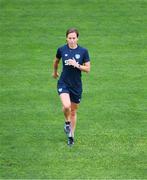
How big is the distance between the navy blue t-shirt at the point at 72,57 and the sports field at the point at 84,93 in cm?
119

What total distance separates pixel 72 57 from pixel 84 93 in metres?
3.65

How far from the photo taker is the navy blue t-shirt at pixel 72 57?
13.6 metres

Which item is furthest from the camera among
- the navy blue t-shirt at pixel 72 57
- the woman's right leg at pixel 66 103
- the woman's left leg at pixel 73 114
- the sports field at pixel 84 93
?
the woman's left leg at pixel 73 114

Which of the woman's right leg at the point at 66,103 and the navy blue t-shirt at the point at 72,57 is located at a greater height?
the navy blue t-shirt at the point at 72,57

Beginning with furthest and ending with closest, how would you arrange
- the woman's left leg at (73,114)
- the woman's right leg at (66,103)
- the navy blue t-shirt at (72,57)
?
the woman's left leg at (73,114)
the navy blue t-shirt at (72,57)
the woman's right leg at (66,103)

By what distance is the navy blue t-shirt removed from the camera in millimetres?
13594

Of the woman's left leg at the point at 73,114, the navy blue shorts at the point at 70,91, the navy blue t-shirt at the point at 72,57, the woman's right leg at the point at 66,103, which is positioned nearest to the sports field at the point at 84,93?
the woman's left leg at the point at 73,114

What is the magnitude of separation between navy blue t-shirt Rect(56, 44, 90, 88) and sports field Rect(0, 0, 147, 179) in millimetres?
1191

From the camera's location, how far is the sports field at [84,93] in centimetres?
1279

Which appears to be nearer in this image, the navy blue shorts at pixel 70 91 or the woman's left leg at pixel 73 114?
the navy blue shorts at pixel 70 91

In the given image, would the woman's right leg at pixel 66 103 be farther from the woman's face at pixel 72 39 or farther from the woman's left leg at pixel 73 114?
the woman's face at pixel 72 39

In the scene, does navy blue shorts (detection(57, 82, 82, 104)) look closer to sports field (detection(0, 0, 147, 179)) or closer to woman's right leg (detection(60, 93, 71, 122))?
woman's right leg (detection(60, 93, 71, 122))

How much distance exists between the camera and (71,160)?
1288 centimetres

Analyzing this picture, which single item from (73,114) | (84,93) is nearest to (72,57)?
(73,114)
